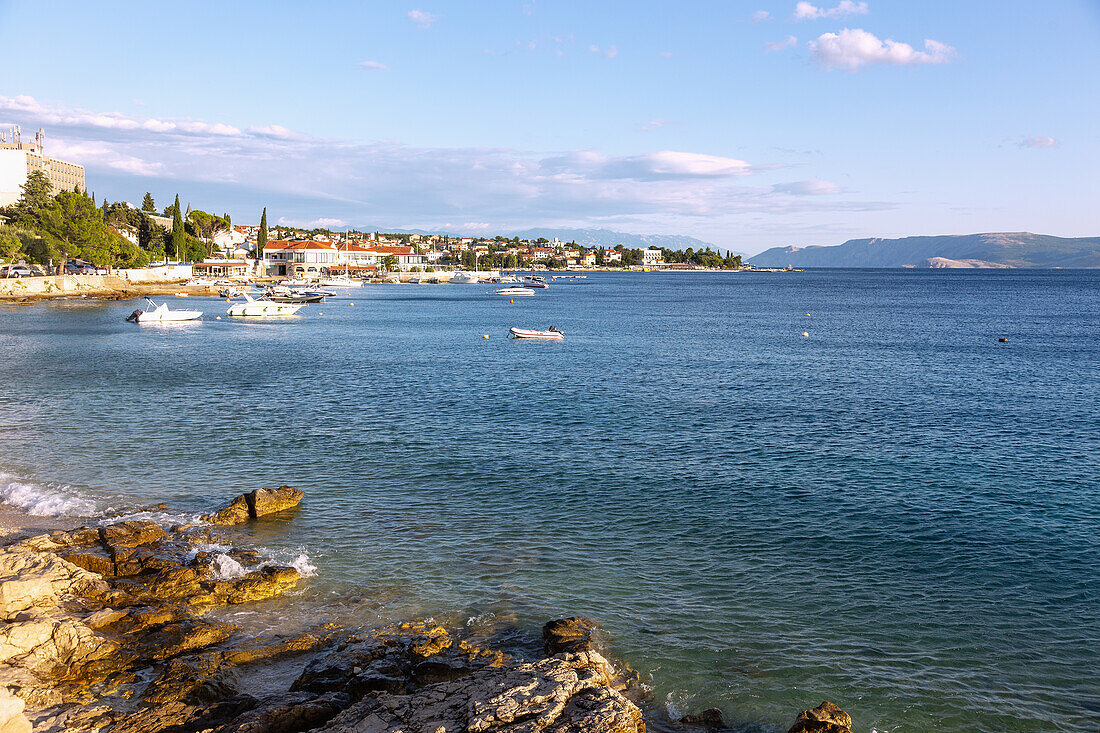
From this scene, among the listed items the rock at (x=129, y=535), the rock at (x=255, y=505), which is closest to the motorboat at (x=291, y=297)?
the rock at (x=255, y=505)

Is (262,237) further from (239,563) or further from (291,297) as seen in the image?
(239,563)

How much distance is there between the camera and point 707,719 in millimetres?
11102

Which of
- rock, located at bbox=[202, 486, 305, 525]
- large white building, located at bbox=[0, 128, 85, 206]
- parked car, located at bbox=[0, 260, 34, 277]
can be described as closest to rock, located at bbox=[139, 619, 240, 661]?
rock, located at bbox=[202, 486, 305, 525]

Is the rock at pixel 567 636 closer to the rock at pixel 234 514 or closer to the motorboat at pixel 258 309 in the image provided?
the rock at pixel 234 514

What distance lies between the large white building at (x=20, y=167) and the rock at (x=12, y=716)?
140 meters

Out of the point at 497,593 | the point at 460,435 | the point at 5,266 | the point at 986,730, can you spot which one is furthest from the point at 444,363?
the point at 5,266

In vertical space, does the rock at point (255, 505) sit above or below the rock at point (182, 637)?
above

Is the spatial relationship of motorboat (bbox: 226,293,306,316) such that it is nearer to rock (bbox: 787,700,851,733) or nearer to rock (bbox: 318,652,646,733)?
rock (bbox: 318,652,646,733)

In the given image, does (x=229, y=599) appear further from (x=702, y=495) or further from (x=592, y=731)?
(x=702, y=495)

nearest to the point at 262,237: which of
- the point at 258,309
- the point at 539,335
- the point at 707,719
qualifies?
the point at 258,309

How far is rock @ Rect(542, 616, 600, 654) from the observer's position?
12.7m

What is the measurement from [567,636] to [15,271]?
351 feet

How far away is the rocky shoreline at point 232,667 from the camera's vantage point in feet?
31.7

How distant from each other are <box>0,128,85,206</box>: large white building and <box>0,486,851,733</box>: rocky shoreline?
134851mm
